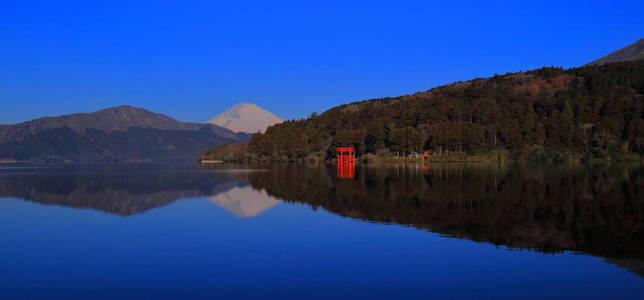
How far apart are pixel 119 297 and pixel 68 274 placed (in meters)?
3.55

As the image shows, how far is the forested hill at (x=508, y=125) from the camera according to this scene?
122438mm

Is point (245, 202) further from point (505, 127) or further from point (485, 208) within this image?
point (505, 127)

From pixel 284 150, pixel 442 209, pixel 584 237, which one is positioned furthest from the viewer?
pixel 284 150

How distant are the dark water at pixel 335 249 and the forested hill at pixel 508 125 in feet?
308

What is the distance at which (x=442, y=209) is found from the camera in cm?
2916

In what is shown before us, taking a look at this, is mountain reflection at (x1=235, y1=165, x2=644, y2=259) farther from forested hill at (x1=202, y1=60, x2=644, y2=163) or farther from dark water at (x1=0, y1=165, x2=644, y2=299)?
forested hill at (x1=202, y1=60, x2=644, y2=163)

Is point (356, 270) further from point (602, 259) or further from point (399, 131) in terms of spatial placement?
point (399, 131)

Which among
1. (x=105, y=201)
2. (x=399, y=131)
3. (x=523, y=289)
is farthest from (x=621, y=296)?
(x=399, y=131)

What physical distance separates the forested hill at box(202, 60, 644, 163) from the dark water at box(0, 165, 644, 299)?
9400 centimetres

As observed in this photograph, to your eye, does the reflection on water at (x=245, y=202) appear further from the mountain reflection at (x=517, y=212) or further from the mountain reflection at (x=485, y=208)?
the mountain reflection at (x=517, y=212)

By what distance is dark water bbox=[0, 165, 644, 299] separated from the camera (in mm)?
13578

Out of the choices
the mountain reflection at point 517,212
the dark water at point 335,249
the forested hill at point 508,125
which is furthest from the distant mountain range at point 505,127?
the dark water at point 335,249

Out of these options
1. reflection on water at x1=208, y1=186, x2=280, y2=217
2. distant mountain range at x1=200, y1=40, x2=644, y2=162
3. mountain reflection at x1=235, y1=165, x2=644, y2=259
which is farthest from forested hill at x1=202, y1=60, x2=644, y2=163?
reflection on water at x1=208, y1=186, x2=280, y2=217

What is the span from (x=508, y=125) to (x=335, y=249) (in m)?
125
